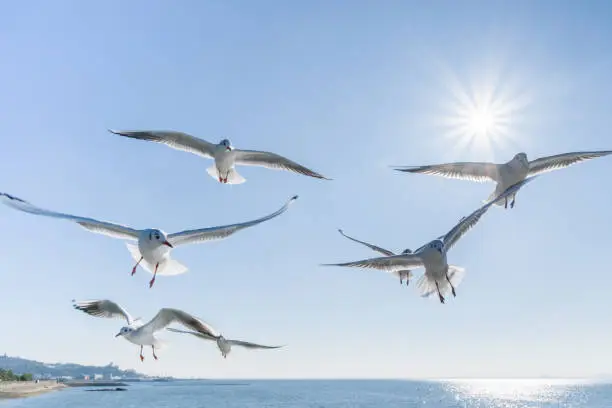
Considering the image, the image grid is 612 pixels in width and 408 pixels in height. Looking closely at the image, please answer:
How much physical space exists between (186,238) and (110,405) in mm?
97217

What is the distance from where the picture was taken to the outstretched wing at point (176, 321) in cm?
1120

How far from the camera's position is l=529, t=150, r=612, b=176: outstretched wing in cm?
1528

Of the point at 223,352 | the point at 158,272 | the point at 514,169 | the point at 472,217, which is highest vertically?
the point at 514,169

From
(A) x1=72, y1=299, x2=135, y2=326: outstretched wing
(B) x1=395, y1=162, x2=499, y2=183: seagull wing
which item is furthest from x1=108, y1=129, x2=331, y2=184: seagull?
(A) x1=72, y1=299, x2=135, y2=326: outstretched wing

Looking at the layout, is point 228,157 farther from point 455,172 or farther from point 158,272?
point 455,172

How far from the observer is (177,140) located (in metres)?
17.1

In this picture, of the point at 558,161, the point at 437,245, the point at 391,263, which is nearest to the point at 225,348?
the point at 391,263

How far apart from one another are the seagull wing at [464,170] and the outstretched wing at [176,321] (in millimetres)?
6300

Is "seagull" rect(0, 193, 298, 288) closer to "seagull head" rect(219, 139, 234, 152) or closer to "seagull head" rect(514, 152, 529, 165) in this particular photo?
"seagull head" rect(219, 139, 234, 152)

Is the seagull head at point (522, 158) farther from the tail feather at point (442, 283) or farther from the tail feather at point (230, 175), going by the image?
the tail feather at point (230, 175)

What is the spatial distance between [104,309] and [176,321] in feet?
8.56

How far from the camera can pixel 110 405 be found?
99750 millimetres

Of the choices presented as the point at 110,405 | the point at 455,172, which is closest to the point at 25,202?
the point at 455,172

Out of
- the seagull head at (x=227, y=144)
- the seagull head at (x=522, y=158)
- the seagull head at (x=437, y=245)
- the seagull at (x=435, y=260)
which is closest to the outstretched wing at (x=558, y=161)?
the seagull head at (x=522, y=158)
